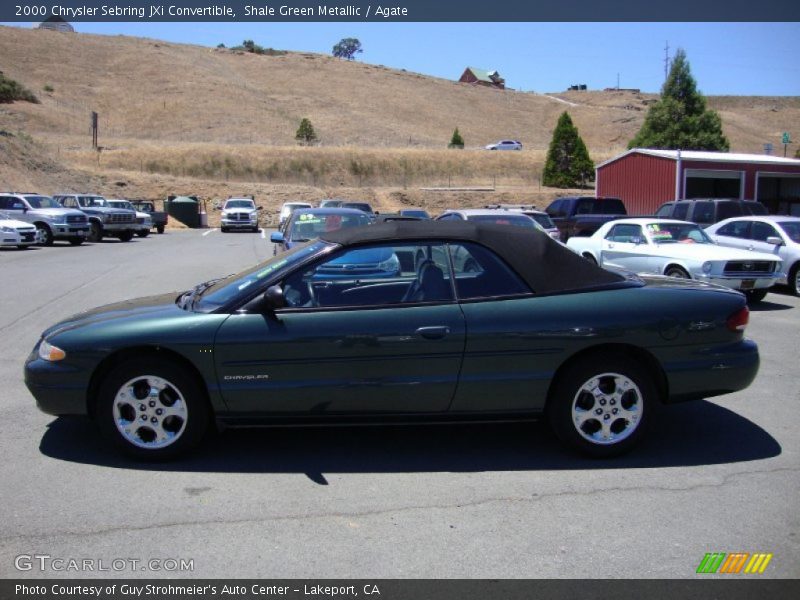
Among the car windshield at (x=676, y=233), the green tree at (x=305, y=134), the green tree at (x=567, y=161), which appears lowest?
the car windshield at (x=676, y=233)

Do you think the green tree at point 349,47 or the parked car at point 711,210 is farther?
the green tree at point 349,47

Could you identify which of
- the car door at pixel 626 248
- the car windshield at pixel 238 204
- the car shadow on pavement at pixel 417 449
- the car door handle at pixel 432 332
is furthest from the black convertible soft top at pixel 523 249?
the car windshield at pixel 238 204

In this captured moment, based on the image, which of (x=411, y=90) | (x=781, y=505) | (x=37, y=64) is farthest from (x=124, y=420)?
(x=411, y=90)

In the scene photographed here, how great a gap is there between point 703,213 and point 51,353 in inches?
659

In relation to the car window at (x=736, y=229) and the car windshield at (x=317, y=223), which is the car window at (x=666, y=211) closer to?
the car window at (x=736, y=229)

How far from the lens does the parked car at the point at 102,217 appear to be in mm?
28781

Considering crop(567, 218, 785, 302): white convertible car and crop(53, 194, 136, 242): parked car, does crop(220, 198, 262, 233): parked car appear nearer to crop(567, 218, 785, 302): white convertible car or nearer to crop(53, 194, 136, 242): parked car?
crop(53, 194, 136, 242): parked car

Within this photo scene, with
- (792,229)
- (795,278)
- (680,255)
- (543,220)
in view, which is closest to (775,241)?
A: (795,278)

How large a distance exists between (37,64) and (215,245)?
8011cm

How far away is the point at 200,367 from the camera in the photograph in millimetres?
4926

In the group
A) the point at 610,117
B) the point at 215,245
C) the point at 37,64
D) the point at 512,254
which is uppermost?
the point at 37,64

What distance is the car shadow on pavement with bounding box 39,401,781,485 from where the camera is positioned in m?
5.04

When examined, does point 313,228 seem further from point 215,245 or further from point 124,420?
point 215,245

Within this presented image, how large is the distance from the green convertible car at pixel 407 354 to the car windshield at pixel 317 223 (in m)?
7.54
